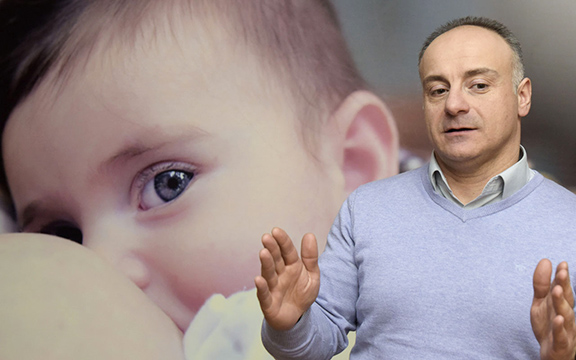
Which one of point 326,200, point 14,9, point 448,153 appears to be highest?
point 14,9

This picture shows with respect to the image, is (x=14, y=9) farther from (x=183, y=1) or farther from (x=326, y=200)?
(x=326, y=200)

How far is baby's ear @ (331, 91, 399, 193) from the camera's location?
190cm

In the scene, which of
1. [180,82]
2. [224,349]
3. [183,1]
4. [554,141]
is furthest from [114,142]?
[554,141]

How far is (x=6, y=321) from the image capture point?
1.92 m

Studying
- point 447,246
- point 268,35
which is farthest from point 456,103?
point 268,35

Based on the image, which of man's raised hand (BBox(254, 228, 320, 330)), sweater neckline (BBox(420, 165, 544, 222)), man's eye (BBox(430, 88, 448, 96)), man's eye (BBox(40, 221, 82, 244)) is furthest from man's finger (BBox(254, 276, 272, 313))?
man's eye (BBox(40, 221, 82, 244))

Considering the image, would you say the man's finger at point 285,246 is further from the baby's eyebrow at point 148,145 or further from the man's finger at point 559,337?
the baby's eyebrow at point 148,145

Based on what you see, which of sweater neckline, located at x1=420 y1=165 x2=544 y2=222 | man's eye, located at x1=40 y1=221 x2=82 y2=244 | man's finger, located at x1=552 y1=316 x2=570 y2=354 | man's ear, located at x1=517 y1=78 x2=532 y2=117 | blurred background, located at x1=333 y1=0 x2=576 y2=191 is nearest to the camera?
man's finger, located at x1=552 y1=316 x2=570 y2=354

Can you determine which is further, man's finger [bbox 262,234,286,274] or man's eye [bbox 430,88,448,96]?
man's eye [bbox 430,88,448,96]

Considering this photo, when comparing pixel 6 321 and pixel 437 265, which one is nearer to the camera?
pixel 437 265

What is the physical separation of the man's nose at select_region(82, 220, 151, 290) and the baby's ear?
731 mm

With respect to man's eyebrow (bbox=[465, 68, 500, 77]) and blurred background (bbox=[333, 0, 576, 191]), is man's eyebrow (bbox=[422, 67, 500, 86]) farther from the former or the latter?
blurred background (bbox=[333, 0, 576, 191])

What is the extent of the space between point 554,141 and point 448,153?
838mm

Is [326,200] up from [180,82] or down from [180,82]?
down
